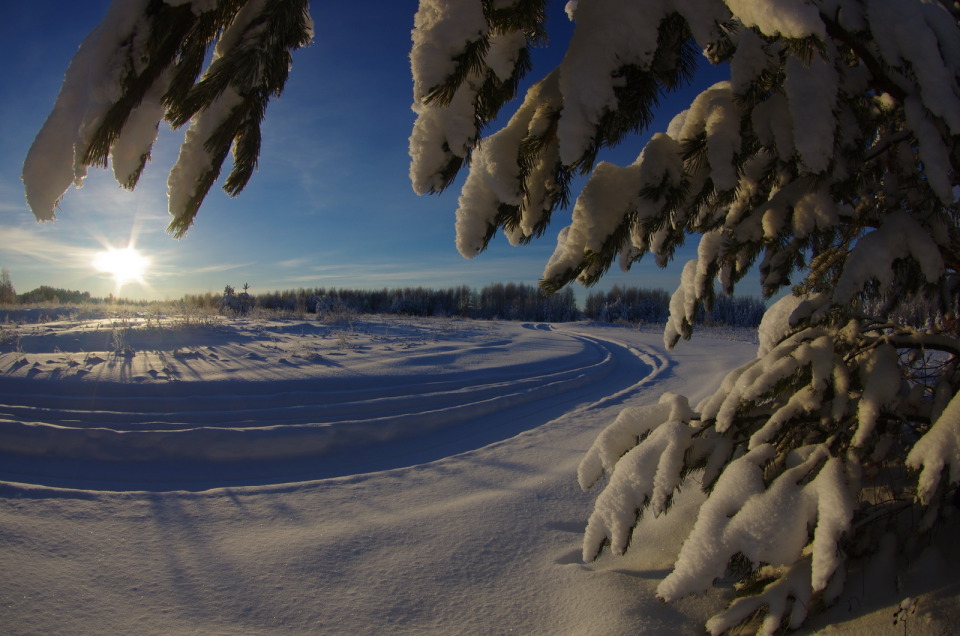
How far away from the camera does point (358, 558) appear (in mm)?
2320

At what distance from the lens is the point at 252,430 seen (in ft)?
15.5

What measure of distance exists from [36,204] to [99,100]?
10.1 inches

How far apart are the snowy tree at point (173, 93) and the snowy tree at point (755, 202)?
44 cm

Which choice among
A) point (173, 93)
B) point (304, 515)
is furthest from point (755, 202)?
point (304, 515)

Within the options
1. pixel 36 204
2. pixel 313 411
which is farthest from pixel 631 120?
pixel 313 411

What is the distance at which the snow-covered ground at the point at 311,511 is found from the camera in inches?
72.8

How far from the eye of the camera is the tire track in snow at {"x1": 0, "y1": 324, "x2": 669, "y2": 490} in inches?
156

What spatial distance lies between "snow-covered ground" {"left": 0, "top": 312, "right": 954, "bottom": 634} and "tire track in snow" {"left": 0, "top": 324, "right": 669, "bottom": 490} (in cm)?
3

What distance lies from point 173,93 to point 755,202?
2094 millimetres

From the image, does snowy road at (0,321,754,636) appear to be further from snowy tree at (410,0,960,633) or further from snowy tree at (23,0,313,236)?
snowy tree at (23,0,313,236)

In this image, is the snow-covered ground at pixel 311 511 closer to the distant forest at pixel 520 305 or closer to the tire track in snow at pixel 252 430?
the tire track in snow at pixel 252 430

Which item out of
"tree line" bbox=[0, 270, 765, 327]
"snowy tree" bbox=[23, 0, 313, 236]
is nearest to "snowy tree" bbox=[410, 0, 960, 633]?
"snowy tree" bbox=[23, 0, 313, 236]

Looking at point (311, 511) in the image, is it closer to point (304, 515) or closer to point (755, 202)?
point (304, 515)

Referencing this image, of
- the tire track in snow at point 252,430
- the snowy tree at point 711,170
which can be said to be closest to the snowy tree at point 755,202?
the snowy tree at point 711,170
